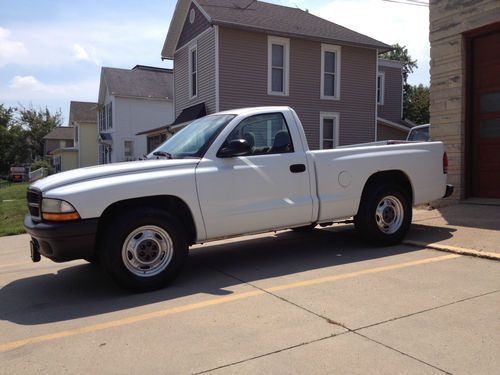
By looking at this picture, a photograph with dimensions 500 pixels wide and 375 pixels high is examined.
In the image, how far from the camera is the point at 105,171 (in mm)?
5109

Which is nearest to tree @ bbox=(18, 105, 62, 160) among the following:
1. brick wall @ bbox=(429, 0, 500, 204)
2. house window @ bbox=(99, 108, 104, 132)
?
house window @ bbox=(99, 108, 104, 132)

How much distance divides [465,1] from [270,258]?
22.8 feet

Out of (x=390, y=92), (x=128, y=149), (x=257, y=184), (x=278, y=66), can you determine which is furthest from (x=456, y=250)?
(x=128, y=149)

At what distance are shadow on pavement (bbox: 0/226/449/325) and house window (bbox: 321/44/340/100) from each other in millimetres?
14225

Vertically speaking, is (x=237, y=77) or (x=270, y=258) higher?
(x=237, y=77)

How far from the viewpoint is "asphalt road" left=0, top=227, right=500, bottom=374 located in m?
3.45

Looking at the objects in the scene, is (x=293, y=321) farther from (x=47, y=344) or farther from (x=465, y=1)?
(x=465, y=1)

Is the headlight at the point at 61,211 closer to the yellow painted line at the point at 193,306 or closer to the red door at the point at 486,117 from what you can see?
the yellow painted line at the point at 193,306

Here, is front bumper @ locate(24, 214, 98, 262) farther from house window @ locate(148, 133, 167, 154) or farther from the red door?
house window @ locate(148, 133, 167, 154)

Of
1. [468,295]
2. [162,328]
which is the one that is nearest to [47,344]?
[162,328]

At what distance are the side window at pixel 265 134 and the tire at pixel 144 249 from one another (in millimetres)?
1396

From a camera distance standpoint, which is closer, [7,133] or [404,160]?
[404,160]

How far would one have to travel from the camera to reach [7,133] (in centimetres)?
6122

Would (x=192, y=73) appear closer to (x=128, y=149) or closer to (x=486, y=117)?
(x=128, y=149)
